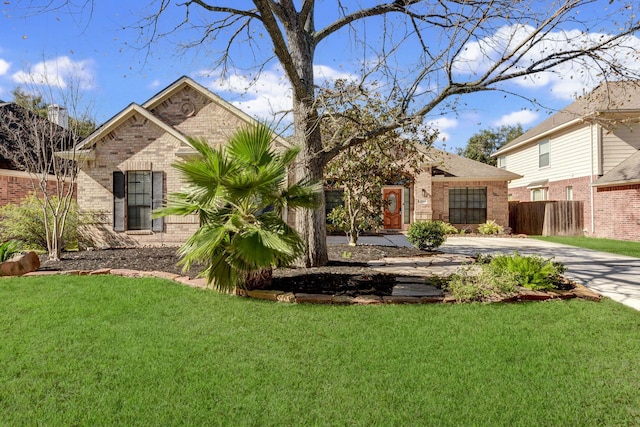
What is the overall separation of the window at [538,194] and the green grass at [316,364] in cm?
1836

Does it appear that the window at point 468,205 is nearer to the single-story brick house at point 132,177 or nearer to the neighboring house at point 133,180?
the single-story brick house at point 132,177

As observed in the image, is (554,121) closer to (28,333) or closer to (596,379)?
(596,379)

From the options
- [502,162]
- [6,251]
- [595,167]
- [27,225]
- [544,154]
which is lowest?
[6,251]

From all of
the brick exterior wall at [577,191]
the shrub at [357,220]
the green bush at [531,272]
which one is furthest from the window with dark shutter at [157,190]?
the brick exterior wall at [577,191]

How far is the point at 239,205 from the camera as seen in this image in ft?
18.9

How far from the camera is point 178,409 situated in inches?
111

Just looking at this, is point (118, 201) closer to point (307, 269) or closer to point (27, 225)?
point (27, 225)

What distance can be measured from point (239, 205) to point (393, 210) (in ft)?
50.3

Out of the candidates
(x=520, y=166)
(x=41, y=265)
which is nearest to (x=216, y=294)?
(x=41, y=265)

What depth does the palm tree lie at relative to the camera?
5.16 m

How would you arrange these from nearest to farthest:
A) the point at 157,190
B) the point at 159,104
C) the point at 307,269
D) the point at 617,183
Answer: the point at 307,269 → the point at 157,190 → the point at 159,104 → the point at 617,183

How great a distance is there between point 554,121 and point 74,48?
2176 centimetres

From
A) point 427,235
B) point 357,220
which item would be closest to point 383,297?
point 427,235

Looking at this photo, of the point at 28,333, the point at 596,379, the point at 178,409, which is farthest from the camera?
the point at 28,333
